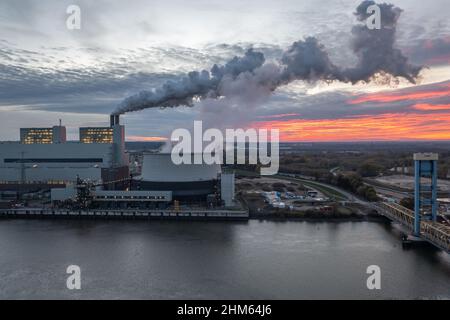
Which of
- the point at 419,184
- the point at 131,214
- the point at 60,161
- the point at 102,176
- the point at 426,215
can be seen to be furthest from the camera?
the point at 60,161

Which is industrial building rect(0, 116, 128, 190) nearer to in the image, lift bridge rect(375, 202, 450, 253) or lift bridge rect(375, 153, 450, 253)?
lift bridge rect(375, 202, 450, 253)

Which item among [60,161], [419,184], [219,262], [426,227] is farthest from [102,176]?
[426,227]

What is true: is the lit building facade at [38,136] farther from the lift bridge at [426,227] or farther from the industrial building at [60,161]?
the lift bridge at [426,227]

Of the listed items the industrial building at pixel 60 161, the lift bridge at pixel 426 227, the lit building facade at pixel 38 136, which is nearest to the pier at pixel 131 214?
the industrial building at pixel 60 161

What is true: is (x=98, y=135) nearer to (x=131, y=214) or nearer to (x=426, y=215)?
(x=131, y=214)

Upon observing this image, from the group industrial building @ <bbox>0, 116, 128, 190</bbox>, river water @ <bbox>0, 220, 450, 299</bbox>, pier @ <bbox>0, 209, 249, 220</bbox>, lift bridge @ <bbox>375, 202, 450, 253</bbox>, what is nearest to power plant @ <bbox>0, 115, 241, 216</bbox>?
industrial building @ <bbox>0, 116, 128, 190</bbox>

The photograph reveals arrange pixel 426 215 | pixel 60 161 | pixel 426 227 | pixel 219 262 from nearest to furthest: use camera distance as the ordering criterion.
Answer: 1. pixel 219 262
2. pixel 426 227
3. pixel 426 215
4. pixel 60 161

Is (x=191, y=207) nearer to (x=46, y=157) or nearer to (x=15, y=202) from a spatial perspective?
(x=15, y=202)
